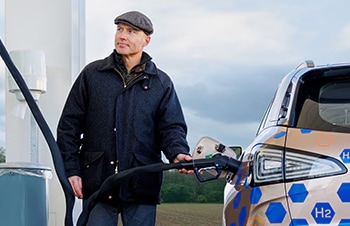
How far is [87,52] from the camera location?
527 cm

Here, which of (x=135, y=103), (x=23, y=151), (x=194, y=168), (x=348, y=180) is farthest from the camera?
(x=23, y=151)

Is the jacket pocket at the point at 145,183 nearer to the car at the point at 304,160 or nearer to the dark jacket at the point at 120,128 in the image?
the dark jacket at the point at 120,128

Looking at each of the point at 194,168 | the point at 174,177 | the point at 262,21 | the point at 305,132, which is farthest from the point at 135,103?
the point at 262,21

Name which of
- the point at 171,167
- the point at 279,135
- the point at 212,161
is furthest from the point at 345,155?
the point at 171,167

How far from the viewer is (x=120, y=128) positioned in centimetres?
305

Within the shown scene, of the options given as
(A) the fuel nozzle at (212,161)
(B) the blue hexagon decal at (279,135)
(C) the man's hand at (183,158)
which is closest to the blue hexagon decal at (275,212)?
(B) the blue hexagon decal at (279,135)

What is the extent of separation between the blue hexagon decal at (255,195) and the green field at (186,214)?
118 inches

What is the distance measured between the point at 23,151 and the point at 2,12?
1195mm

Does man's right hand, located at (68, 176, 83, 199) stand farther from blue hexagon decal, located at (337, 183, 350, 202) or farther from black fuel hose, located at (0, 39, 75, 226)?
blue hexagon decal, located at (337, 183, 350, 202)

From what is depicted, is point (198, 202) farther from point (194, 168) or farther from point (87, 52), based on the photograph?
point (194, 168)

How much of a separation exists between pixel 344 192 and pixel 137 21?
1469mm

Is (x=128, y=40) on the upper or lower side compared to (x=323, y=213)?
upper

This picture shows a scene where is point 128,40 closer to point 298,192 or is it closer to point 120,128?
point 120,128

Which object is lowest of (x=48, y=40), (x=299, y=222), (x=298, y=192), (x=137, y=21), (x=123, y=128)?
(x=299, y=222)
